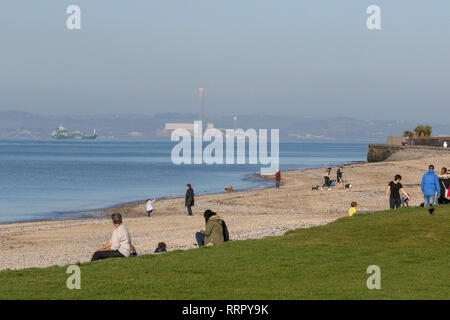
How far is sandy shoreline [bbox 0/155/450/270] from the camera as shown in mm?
23125

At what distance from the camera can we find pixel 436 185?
21.6 m

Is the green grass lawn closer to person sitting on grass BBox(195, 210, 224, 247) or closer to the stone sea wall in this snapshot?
person sitting on grass BBox(195, 210, 224, 247)

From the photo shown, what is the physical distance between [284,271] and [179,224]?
17.4 meters

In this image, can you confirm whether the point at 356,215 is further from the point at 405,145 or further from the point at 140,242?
the point at 405,145

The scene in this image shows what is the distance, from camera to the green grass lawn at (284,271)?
11.3 metres

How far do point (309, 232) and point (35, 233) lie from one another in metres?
16.1

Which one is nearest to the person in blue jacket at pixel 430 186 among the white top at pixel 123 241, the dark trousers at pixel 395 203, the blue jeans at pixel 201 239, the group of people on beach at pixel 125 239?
the dark trousers at pixel 395 203

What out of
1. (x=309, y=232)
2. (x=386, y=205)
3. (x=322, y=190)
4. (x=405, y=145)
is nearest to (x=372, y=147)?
(x=405, y=145)

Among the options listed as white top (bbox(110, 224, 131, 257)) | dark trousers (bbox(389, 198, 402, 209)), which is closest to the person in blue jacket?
dark trousers (bbox(389, 198, 402, 209))

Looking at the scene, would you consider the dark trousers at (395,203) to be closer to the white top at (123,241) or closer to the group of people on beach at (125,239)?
the group of people on beach at (125,239)

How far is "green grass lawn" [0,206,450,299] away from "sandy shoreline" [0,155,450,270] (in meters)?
6.14

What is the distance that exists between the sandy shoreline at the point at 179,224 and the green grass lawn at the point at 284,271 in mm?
6140

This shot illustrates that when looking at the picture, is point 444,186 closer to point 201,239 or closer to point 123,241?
Result: point 201,239

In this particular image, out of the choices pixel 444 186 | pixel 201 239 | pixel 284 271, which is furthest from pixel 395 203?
pixel 284 271
